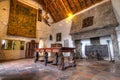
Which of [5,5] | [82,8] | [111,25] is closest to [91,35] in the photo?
[111,25]

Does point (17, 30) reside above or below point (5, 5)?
below

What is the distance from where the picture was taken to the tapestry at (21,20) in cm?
731

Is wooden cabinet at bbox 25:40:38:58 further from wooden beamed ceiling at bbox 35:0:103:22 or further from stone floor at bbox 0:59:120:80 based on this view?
stone floor at bbox 0:59:120:80

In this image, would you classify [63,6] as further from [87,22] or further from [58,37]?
[58,37]

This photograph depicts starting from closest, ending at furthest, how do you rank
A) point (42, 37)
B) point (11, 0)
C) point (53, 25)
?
point (11, 0)
point (42, 37)
point (53, 25)

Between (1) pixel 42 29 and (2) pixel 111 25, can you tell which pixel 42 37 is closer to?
(1) pixel 42 29

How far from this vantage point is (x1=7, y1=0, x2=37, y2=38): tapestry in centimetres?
A: 731

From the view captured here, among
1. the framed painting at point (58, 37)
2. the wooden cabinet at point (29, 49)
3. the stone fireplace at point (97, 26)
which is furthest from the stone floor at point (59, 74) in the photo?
the framed painting at point (58, 37)

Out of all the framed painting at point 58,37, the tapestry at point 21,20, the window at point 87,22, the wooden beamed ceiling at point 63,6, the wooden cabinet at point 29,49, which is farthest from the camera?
the framed painting at point 58,37

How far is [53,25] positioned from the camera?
10.8m

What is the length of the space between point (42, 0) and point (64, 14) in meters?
3.05

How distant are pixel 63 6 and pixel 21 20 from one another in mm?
4360

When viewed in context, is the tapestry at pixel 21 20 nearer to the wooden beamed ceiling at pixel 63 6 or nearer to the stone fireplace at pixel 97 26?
the wooden beamed ceiling at pixel 63 6

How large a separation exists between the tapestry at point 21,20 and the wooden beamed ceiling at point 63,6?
1843mm
